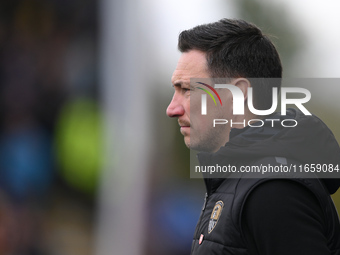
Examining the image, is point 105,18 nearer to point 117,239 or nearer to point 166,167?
point 166,167

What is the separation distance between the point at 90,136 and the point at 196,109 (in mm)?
3042

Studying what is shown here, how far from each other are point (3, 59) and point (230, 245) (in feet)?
13.7

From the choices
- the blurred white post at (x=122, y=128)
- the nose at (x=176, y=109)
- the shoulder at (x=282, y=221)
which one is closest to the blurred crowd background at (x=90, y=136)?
the blurred white post at (x=122, y=128)

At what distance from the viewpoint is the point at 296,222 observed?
144cm

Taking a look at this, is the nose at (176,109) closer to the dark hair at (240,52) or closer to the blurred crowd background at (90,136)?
the dark hair at (240,52)

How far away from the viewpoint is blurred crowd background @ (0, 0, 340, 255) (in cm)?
472

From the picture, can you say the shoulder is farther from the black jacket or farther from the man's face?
the man's face

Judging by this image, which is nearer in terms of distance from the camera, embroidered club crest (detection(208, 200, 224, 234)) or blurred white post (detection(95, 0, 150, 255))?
embroidered club crest (detection(208, 200, 224, 234))

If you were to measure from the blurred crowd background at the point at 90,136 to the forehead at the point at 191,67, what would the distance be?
2.76 m

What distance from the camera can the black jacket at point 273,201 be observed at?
4.73ft

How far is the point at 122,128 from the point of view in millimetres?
4773

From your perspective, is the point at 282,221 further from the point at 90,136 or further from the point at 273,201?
the point at 90,136

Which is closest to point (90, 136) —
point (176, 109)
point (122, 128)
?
point (122, 128)

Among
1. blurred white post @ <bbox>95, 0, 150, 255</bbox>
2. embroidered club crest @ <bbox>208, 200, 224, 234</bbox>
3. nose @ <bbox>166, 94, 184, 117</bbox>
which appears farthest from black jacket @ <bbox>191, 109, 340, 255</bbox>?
blurred white post @ <bbox>95, 0, 150, 255</bbox>
